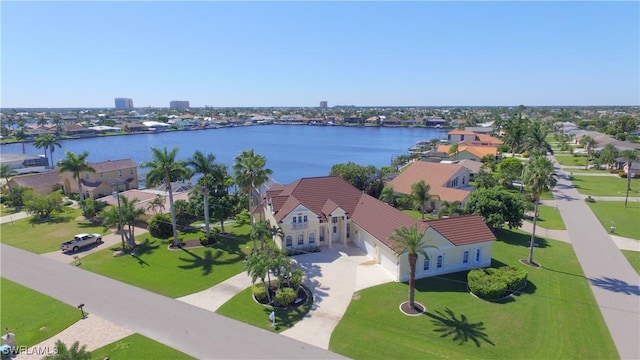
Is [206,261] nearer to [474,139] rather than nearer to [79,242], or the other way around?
[79,242]

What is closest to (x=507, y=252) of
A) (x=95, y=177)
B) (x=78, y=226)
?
(x=78, y=226)

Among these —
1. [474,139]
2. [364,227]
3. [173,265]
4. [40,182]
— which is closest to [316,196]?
[364,227]

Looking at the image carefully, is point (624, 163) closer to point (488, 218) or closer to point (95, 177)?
point (488, 218)

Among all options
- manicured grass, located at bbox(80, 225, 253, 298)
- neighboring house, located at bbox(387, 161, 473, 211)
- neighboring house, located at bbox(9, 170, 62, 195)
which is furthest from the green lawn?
neighboring house, located at bbox(9, 170, 62, 195)

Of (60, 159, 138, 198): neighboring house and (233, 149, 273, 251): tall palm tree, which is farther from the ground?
(233, 149, 273, 251): tall palm tree

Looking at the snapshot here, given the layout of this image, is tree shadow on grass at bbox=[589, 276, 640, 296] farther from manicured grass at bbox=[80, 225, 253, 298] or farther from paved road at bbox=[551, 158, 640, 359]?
manicured grass at bbox=[80, 225, 253, 298]

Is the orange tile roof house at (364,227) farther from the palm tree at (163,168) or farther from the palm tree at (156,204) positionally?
the palm tree at (156,204)

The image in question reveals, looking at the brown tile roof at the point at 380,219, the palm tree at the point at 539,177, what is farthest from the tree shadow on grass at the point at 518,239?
the brown tile roof at the point at 380,219
